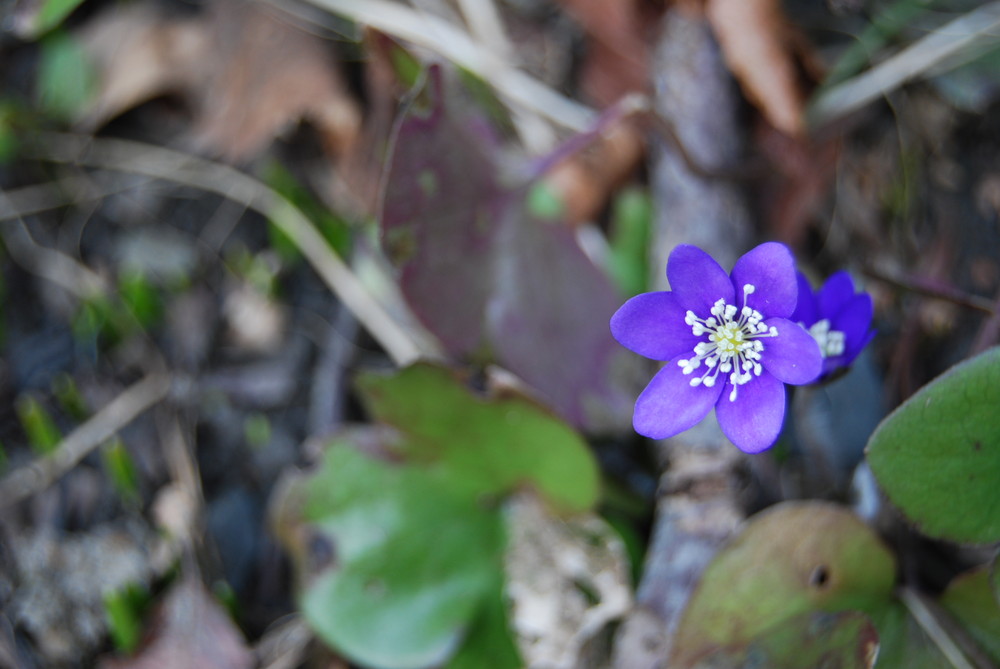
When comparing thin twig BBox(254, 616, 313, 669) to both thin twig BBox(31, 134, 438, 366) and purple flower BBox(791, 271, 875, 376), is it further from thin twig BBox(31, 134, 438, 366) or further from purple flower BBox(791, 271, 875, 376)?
purple flower BBox(791, 271, 875, 376)

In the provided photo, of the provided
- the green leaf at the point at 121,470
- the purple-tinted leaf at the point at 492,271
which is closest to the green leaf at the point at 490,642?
the purple-tinted leaf at the point at 492,271

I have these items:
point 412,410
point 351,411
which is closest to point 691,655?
point 412,410

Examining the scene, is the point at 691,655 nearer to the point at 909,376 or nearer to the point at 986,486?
the point at 986,486

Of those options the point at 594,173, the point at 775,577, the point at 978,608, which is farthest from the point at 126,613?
the point at 978,608

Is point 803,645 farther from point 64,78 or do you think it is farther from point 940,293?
point 64,78

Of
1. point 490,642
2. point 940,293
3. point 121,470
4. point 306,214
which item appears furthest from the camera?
point 306,214

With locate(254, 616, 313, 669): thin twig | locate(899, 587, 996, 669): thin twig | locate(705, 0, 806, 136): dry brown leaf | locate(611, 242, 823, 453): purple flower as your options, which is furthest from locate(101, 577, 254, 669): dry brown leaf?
locate(705, 0, 806, 136): dry brown leaf

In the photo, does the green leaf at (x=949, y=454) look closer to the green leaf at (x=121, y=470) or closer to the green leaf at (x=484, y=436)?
the green leaf at (x=484, y=436)
